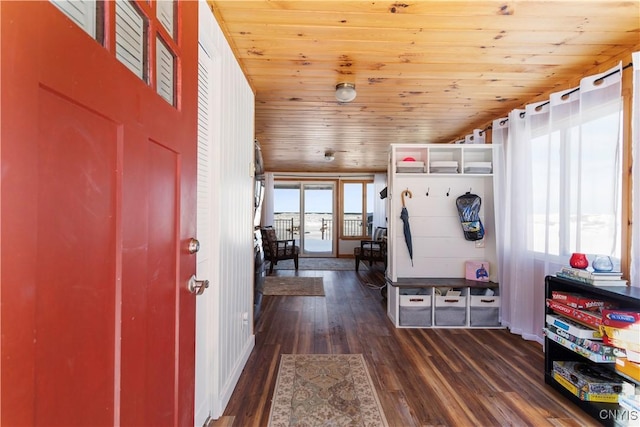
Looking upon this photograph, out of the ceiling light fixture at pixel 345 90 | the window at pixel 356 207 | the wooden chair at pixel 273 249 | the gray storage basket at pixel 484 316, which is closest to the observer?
the ceiling light fixture at pixel 345 90

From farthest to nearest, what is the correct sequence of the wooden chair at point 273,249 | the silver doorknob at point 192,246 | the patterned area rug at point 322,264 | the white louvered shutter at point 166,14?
the patterned area rug at point 322,264 < the wooden chair at point 273,249 < the silver doorknob at point 192,246 < the white louvered shutter at point 166,14

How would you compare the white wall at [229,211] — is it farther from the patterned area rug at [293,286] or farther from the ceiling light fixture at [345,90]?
→ the patterned area rug at [293,286]

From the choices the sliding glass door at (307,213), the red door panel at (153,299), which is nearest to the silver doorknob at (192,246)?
the red door panel at (153,299)

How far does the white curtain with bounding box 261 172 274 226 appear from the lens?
6887 millimetres

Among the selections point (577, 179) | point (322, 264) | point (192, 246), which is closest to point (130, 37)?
point (192, 246)

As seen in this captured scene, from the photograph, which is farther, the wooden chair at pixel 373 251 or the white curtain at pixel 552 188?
the wooden chair at pixel 373 251

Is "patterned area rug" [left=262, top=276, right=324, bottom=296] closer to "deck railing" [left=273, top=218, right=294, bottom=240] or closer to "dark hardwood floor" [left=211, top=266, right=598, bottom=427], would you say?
"dark hardwood floor" [left=211, top=266, right=598, bottom=427]

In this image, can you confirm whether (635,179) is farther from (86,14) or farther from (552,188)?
(86,14)

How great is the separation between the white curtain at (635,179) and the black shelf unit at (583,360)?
16 cm

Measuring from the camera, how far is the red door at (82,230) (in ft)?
1.30

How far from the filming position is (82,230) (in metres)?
0.51

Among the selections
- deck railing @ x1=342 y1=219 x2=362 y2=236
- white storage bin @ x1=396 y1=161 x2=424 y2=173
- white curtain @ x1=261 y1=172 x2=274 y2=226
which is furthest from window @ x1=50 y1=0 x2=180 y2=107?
deck railing @ x1=342 y1=219 x2=362 y2=236

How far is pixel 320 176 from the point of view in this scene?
733 cm

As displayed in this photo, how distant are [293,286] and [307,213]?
3.20 m
